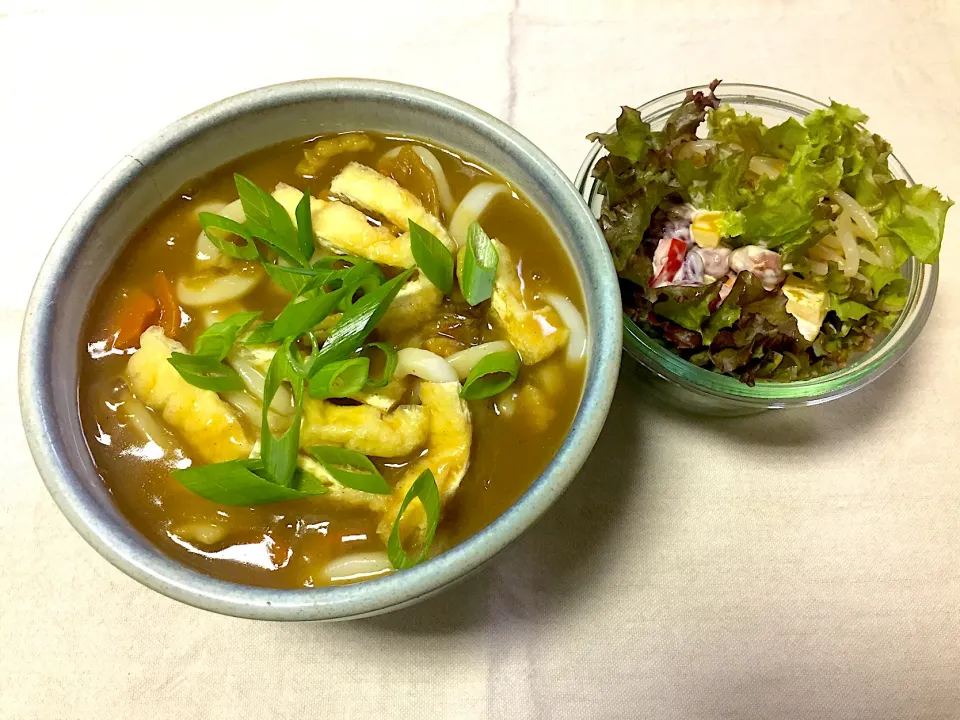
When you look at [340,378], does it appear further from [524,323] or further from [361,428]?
[524,323]

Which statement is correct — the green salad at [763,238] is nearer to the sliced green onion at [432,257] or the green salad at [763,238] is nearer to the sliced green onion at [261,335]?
the sliced green onion at [432,257]

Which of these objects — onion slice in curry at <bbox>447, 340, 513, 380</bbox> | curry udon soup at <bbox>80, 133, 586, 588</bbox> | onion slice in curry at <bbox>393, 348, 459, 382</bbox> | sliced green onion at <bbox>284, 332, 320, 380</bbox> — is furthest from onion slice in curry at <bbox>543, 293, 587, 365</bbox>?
sliced green onion at <bbox>284, 332, 320, 380</bbox>

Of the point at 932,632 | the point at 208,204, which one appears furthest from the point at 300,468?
the point at 932,632

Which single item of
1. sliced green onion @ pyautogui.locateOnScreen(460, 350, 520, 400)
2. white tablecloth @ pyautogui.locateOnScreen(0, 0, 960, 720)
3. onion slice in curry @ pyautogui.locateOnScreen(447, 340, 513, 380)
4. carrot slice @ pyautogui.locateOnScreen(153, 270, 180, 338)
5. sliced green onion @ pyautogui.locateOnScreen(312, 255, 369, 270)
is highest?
sliced green onion @ pyautogui.locateOnScreen(312, 255, 369, 270)

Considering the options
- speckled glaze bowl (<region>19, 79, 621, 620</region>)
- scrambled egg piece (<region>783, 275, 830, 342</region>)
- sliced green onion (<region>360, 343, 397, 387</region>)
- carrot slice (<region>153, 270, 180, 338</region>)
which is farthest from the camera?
scrambled egg piece (<region>783, 275, 830, 342</region>)

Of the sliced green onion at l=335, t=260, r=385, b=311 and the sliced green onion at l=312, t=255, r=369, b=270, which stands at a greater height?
the sliced green onion at l=312, t=255, r=369, b=270

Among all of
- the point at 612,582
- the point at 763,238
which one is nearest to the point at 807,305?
the point at 763,238

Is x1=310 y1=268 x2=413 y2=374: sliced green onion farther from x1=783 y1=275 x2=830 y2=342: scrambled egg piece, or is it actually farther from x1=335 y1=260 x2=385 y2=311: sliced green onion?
x1=783 y1=275 x2=830 y2=342: scrambled egg piece
